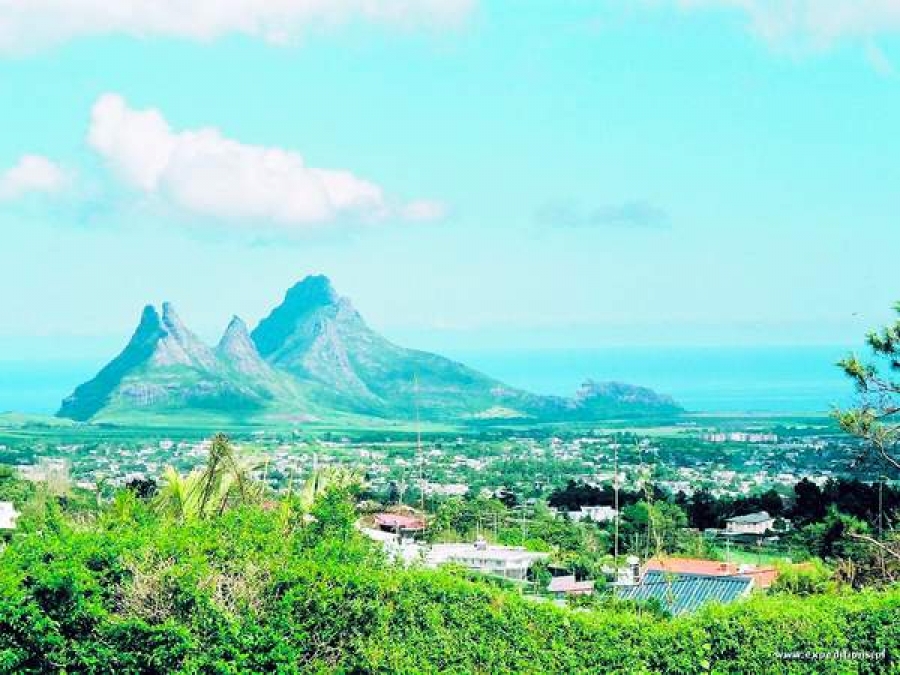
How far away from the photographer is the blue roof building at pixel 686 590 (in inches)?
348

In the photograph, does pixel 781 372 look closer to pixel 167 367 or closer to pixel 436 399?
pixel 436 399

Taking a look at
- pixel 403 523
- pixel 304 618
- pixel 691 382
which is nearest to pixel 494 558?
pixel 304 618

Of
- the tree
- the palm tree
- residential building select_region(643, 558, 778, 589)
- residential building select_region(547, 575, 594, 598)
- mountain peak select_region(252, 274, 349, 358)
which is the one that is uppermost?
mountain peak select_region(252, 274, 349, 358)

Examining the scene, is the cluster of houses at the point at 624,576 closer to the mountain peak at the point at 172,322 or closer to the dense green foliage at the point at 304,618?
the dense green foliage at the point at 304,618

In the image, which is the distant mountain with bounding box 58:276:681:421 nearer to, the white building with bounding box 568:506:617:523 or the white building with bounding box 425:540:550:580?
the white building with bounding box 568:506:617:523

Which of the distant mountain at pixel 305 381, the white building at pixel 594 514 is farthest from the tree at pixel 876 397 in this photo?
the distant mountain at pixel 305 381

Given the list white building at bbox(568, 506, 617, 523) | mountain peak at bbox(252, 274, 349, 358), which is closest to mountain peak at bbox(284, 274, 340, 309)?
mountain peak at bbox(252, 274, 349, 358)

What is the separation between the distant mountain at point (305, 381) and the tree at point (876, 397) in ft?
193

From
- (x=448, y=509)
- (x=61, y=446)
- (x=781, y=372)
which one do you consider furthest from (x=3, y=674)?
(x=781, y=372)

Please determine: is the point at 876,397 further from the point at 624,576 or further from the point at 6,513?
the point at 6,513

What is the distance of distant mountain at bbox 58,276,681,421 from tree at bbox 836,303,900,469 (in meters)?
58.9

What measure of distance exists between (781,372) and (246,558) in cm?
16888

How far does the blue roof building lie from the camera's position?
29.0 feet

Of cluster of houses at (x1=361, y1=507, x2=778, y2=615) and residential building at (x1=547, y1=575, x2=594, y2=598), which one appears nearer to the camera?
cluster of houses at (x1=361, y1=507, x2=778, y2=615)
